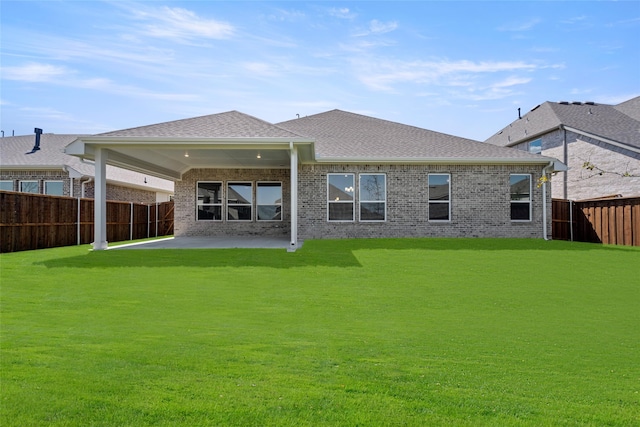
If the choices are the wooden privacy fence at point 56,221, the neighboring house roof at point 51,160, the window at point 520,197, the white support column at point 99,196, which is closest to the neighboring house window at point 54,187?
the neighboring house roof at point 51,160

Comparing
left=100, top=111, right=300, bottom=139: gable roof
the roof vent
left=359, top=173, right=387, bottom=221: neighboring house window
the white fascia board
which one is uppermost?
the roof vent

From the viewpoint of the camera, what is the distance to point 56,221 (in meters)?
16.1

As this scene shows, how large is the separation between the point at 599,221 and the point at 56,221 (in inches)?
834

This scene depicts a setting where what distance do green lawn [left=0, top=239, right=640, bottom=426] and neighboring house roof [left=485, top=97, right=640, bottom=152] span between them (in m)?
15.9

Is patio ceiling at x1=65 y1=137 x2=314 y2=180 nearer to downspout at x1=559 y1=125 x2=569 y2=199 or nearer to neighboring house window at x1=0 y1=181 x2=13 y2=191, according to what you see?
→ neighboring house window at x1=0 y1=181 x2=13 y2=191

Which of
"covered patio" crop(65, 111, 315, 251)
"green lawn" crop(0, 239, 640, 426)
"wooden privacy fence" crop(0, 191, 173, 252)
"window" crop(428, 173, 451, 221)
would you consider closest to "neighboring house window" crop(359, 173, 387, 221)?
"window" crop(428, 173, 451, 221)

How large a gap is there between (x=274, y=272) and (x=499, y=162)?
1114cm

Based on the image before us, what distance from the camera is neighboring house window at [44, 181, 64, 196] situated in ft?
74.3

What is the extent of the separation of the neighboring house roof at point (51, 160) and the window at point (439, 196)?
1528cm

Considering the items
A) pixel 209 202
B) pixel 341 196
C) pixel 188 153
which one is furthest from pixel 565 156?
pixel 188 153

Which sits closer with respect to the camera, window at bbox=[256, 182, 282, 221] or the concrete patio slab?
the concrete patio slab

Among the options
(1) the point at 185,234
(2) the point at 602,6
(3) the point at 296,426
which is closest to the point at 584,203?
(2) the point at 602,6

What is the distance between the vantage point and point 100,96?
1438 centimetres

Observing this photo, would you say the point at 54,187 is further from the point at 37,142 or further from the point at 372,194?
the point at 372,194
